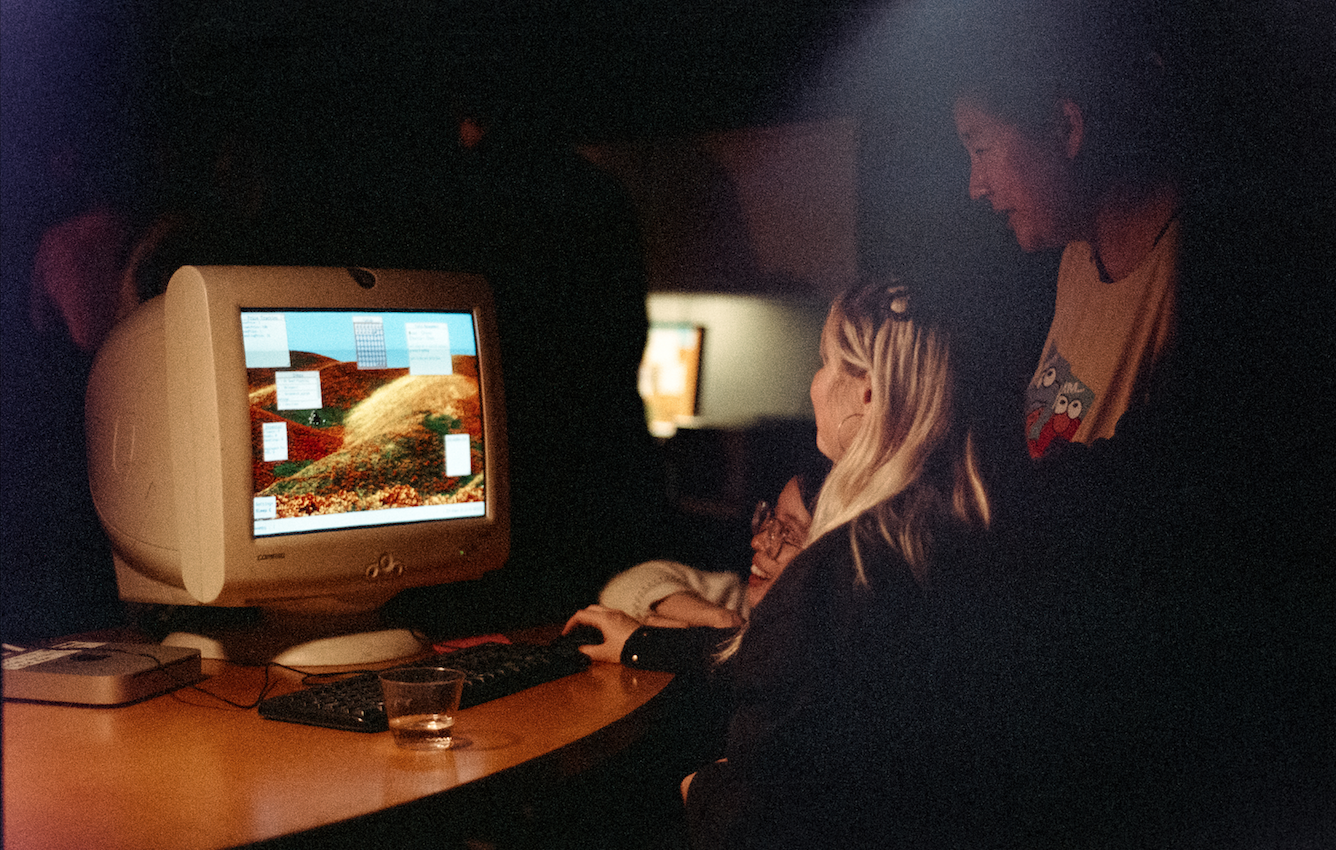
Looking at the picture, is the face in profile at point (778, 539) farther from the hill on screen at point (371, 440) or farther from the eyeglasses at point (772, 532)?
the hill on screen at point (371, 440)

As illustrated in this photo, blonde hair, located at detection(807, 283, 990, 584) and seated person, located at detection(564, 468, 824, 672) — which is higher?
blonde hair, located at detection(807, 283, 990, 584)

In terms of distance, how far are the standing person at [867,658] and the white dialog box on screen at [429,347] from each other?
63cm

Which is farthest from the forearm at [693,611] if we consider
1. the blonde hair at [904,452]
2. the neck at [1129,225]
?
the neck at [1129,225]

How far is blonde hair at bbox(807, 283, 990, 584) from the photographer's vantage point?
1535 millimetres

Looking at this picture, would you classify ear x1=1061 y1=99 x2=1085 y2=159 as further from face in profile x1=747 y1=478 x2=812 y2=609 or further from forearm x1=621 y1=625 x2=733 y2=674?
forearm x1=621 y1=625 x2=733 y2=674

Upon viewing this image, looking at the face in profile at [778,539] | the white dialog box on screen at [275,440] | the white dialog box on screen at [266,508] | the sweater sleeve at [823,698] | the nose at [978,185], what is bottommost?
the sweater sleeve at [823,698]

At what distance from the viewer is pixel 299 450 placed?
146cm

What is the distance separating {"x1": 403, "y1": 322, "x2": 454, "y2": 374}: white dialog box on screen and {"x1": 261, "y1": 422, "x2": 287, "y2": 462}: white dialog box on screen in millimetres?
219

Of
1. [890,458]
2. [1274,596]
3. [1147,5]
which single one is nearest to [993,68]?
[1147,5]

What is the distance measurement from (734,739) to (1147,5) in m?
1.22

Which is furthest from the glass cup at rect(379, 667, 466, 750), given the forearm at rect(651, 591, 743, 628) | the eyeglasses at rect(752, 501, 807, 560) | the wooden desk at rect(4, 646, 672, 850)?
the eyeglasses at rect(752, 501, 807, 560)

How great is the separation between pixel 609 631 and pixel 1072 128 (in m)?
1.04

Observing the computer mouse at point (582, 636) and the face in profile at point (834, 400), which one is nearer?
the computer mouse at point (582, 636)

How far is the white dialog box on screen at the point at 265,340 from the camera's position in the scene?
1.42 m
